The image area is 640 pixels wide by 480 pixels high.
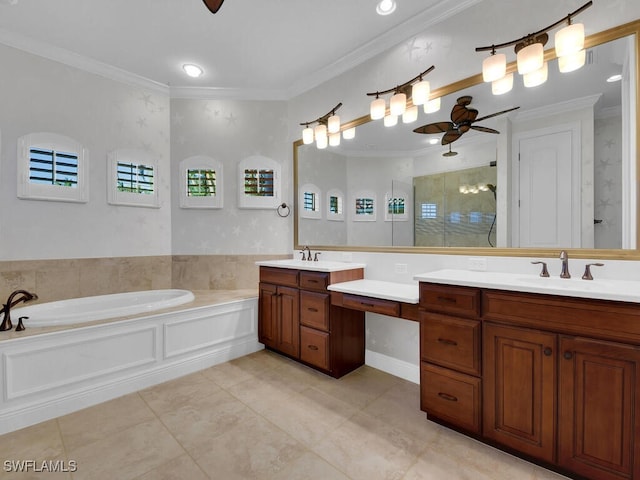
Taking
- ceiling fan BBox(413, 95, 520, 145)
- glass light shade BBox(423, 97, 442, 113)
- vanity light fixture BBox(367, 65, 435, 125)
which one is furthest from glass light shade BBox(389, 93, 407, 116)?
ceiling fan BBox(413, 95, 520, 145)

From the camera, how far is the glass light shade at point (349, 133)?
282cm

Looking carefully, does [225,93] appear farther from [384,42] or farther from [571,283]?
[571,283]

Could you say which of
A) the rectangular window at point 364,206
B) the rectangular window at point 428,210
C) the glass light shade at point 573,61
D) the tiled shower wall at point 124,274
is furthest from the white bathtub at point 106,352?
the glass light shade at point 573,61

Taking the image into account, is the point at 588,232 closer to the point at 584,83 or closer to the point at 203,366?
the point at 584,83

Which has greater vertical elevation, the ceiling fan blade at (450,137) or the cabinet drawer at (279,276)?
the ceiling fan blade at (450,137)

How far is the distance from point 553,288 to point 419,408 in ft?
3.98

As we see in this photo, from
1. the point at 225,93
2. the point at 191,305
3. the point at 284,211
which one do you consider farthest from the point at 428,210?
the point at 225,93

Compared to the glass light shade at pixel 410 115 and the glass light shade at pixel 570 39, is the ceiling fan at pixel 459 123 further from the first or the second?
the glass light shade at pixel 570 39

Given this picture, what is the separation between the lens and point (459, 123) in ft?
7.08

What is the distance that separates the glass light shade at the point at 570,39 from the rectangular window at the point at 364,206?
154 cm

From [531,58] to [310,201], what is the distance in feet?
6.98

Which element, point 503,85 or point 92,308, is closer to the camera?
point 503,85

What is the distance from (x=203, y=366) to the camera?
8.81ft

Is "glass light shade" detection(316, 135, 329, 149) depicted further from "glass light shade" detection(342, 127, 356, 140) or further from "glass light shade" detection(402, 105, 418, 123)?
"glass light shade" detection(402, 105, 418, 123)
